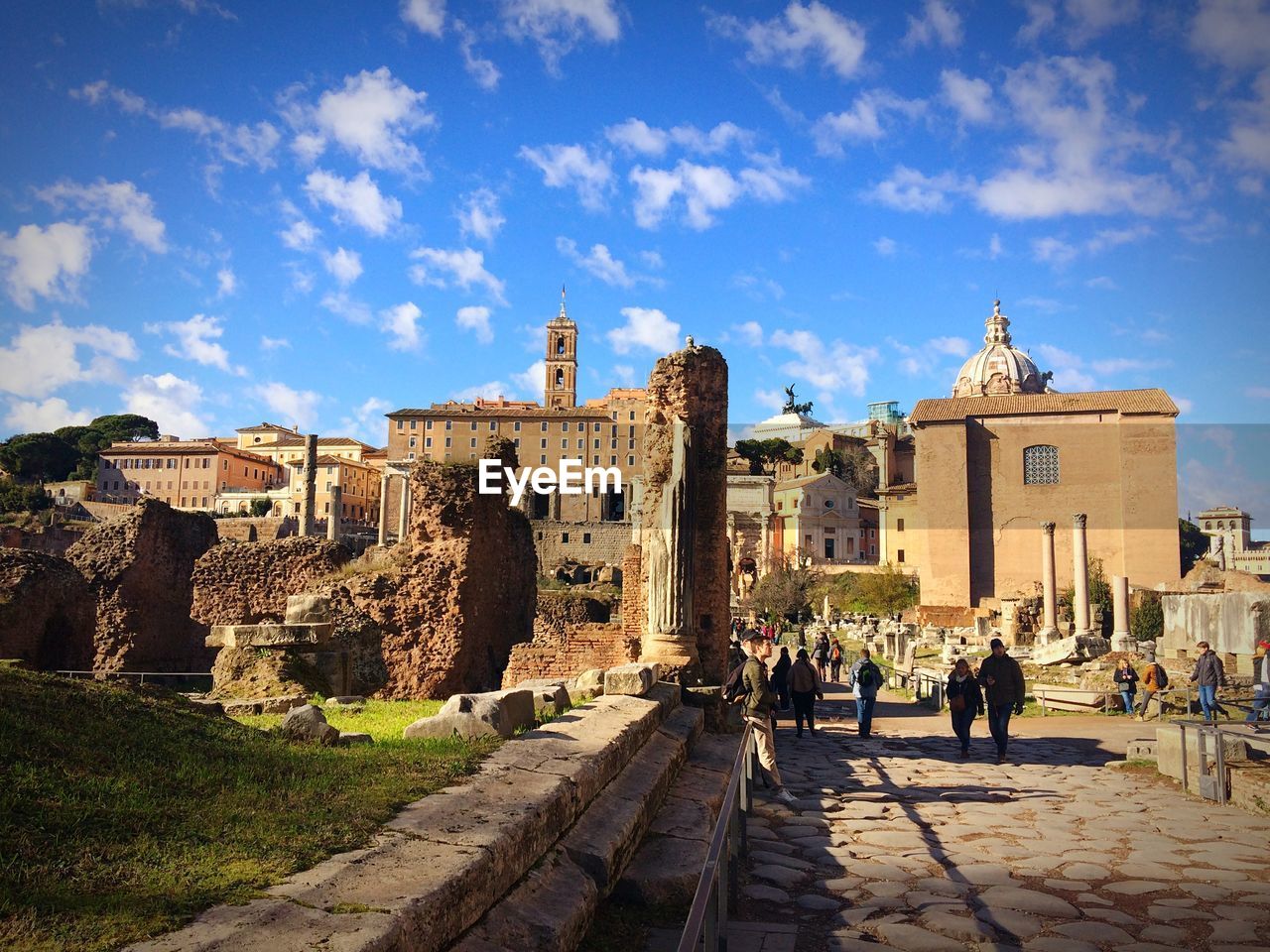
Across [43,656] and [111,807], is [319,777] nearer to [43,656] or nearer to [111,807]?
[111,807]

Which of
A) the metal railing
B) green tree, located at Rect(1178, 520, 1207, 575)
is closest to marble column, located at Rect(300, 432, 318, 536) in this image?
the metal railing

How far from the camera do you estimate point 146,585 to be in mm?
18328

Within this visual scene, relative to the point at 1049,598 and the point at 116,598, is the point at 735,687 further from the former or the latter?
the point at 1049,598

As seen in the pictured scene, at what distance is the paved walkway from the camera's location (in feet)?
14.1

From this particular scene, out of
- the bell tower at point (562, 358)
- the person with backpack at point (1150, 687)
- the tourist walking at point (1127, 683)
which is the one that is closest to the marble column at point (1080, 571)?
the tourist walking at point (1127, 683)

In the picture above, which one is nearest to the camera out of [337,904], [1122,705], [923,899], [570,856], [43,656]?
[337,904]

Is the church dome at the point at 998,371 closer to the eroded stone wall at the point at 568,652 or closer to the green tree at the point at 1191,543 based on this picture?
the green tree at the point at 1191,543

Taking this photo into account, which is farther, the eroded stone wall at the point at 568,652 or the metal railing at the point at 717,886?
the eroded stone wall at the point at 568,652

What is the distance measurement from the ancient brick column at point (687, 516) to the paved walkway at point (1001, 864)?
1.83 meters

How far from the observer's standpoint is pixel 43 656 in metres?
15.3

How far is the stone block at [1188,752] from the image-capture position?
8.18 meters

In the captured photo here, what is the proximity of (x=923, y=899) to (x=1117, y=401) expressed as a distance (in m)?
57.5

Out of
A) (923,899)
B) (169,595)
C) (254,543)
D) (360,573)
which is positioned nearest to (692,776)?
(923,899)

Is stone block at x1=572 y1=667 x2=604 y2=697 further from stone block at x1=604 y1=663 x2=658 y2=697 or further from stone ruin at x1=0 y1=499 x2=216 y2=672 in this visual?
stone ruin at x1=0 y1=499 x2=216 y2=672
